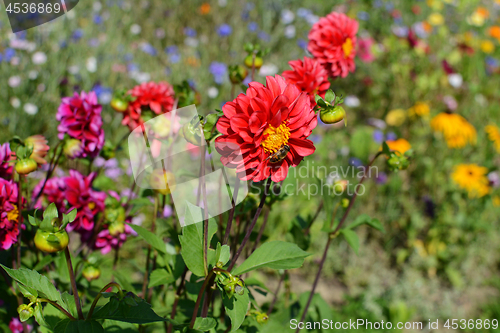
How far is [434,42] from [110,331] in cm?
423

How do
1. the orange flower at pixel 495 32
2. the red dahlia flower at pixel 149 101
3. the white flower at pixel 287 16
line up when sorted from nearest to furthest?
the red dahlia flower at pixel 149 101, the white flower at pixel 287 16, the orange flower at pixel 495 32

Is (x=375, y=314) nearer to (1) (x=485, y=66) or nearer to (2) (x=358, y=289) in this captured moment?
(2) (x=358, y=289)

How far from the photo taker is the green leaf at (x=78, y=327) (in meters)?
0.70

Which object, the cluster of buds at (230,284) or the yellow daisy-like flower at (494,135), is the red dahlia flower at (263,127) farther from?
the yellow daisy-like flower at (494,135)

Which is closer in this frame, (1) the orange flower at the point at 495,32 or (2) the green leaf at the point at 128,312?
(2) the green leaf at the point at 128,312

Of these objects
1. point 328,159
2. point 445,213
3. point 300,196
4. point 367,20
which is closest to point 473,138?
point 445,213

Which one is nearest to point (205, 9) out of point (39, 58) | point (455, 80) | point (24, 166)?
point (39, 58)

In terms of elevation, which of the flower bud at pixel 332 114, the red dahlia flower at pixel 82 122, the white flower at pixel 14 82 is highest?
the flower bud at pixel 332 114

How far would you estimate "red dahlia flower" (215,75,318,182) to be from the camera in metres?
0.62

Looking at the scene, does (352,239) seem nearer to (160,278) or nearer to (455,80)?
(160,278)

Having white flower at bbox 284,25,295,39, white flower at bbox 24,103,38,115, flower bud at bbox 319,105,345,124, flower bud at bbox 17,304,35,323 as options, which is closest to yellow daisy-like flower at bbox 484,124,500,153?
white flower at bbox 284,25,295,39

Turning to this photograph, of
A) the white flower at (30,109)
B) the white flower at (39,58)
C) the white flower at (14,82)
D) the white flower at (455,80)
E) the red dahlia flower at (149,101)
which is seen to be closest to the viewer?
the red dahlia flower at (149,101)

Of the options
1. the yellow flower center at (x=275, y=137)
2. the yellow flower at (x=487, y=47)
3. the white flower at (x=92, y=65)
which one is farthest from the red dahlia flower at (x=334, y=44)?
the yellow flower at (x=487, y=47)

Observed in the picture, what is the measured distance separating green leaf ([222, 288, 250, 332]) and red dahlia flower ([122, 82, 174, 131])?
0.58m
